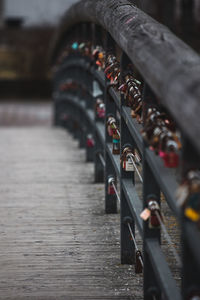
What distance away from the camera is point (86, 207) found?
4414 mm

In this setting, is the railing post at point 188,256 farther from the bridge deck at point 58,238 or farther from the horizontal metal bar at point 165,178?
the bridge deck at point 58,238

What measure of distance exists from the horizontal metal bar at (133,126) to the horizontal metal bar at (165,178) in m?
0.20

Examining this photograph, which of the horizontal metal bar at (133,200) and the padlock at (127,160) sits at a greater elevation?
the padlock at (127,160)

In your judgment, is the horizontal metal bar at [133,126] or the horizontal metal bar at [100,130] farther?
the horizontal metal bar at [100,130]

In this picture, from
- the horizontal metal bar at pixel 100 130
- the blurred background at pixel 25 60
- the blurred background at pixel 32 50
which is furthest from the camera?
the blurred background at pixel 25 60

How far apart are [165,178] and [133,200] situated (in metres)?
0.82

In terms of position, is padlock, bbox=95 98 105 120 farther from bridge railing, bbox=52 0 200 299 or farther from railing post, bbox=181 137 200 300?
railing post, bbox=181 137 200 300

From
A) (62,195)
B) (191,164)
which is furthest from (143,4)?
(191,164)

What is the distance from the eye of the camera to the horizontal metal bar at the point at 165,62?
1.84m

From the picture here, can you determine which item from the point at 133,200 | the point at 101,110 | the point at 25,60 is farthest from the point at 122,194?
the point at 25,60

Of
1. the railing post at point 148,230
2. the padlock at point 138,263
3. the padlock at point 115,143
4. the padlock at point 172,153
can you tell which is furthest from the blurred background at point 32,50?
the padlock at point 172,153

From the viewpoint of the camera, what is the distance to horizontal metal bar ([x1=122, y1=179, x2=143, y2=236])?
112 inches

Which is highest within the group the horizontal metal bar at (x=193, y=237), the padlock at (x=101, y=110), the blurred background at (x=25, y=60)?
the horizontal metal bar at (x=193, y=237)

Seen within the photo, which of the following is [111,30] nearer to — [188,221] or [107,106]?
[107,106]
